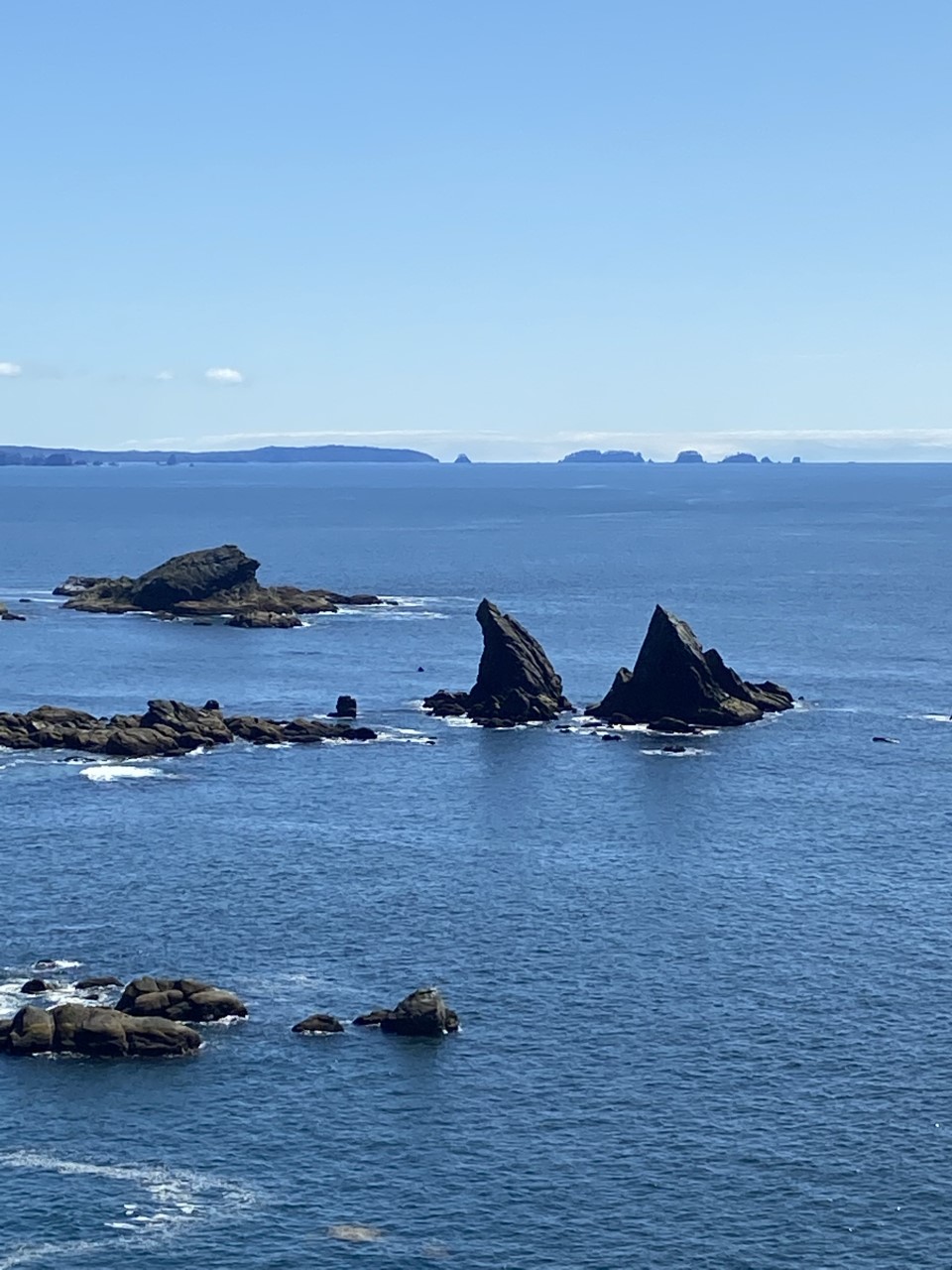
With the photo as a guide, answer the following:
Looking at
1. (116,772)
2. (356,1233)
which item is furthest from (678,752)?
(356,1233)

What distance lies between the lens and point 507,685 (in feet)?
564

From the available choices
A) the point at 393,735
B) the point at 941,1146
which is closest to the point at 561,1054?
the point at 941,1146

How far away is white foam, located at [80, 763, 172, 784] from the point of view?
475ft

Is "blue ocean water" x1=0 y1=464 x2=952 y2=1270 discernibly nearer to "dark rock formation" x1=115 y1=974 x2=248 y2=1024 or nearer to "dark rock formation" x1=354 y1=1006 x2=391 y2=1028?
"dark rock formation" x1=354 y1=1006 x2=391 y2=1028

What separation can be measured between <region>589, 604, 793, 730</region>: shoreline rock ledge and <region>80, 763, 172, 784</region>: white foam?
42572mm

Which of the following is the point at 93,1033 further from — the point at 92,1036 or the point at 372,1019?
the point at 372,1019

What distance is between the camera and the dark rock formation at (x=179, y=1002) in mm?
90375

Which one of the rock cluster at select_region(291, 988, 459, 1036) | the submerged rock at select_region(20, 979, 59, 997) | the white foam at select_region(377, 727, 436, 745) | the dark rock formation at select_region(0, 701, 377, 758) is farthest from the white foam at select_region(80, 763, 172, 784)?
the rock cluster at select_region(291, 988, 459, 1036)

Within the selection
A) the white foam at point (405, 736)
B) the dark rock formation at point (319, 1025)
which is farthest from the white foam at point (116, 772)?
the dark rock formation at point (319, 1025)

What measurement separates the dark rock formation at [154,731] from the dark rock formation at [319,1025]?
67.0 m

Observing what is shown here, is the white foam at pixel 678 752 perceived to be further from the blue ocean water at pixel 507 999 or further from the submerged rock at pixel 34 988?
the submerged rock at pixel 34 988

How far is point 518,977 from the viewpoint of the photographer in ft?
322

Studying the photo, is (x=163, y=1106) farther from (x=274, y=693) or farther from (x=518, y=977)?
(x=274, y=693)

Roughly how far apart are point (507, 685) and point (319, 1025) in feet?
276
